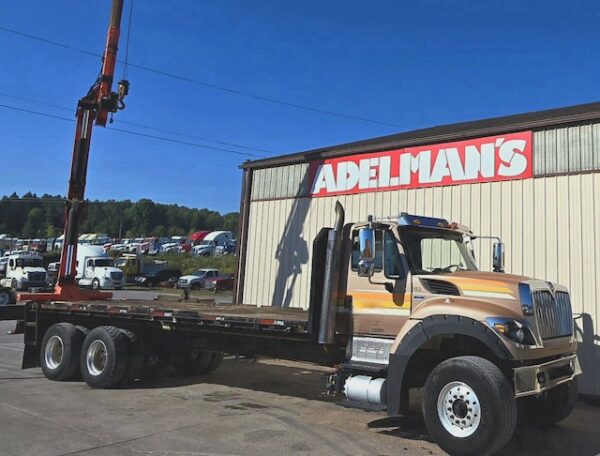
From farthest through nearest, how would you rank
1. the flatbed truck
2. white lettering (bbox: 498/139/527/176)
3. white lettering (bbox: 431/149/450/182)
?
white lettering (bbox: 431/149/450/182), white lettering (bbox: 498/139/527/176), the flatbed truck

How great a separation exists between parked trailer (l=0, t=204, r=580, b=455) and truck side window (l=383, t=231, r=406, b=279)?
0.04 feet

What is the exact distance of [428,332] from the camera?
6.50m

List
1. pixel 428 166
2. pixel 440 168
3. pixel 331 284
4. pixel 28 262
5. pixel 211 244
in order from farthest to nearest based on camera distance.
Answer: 1. pixel 211 244
2. pixel 28 262
3. pixel 428 166
4. pixel 440 168
5. pixel 331 284

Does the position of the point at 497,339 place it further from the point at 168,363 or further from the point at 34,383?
the point at 34,383

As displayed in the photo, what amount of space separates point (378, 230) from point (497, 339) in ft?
6.71

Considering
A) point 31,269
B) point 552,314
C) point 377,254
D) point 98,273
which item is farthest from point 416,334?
point 98,273

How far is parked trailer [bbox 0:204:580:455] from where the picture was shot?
19.7 ft

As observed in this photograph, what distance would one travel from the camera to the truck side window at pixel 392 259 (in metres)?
7.12

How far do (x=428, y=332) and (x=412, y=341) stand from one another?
0.75 feet

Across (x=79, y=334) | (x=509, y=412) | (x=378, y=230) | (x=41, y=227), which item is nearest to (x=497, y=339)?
(x=509, y=412)

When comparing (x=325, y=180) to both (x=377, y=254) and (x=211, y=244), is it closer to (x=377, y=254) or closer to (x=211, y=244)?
(x=377, y=254)

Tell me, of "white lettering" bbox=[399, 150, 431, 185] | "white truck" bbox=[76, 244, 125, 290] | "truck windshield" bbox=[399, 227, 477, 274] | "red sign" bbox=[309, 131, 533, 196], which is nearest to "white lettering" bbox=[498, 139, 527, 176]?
"red sign" bbox=[309, 131, 533, 196]

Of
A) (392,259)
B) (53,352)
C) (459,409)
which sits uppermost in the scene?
(392,259)

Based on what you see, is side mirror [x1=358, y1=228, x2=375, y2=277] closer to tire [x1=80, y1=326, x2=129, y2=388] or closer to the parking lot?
the parking lot
